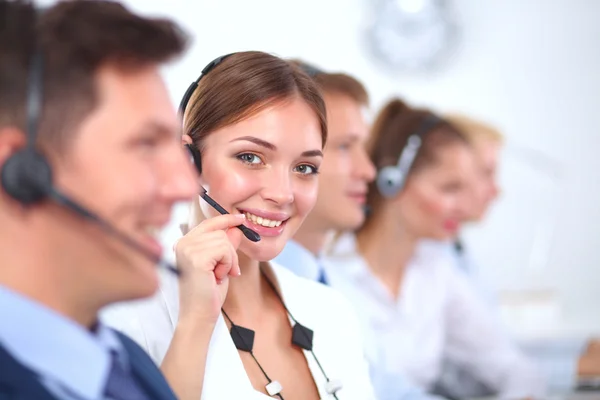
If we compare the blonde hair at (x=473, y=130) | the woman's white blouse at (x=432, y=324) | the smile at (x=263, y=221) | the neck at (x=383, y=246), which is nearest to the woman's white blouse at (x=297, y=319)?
the smile at (x=263, y=221)

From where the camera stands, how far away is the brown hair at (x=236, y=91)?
1.06 m

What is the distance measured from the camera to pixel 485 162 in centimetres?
260

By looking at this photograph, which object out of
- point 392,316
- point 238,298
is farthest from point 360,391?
point 392,316

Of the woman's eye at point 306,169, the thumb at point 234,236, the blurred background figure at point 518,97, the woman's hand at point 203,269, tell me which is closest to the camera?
the woman's hand at point 203,269

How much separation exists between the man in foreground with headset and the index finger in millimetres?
244

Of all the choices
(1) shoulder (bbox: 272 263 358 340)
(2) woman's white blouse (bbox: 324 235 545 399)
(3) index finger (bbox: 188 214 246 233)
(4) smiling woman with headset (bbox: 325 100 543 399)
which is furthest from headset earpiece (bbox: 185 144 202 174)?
(4) smiling woman with headset (bbox: 325 100 543 399)

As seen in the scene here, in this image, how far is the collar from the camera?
4.72 feet

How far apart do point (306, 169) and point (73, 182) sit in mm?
505

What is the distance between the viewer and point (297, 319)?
3.91 ft

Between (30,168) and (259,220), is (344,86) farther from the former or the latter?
(30,168)

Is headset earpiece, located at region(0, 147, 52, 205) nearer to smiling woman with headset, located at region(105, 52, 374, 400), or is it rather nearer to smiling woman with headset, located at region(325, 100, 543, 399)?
smiling woman with headset, located at region(105, 52, 374, 400)

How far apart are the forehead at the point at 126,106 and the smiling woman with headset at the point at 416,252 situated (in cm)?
130

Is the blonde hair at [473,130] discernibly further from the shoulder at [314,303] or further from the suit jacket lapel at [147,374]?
the suit jacket lapel at [147,374]

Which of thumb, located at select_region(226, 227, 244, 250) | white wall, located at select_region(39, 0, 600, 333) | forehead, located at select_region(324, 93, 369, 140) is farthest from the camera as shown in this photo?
white wall, located at select_region(39, 0, 600, 333)
